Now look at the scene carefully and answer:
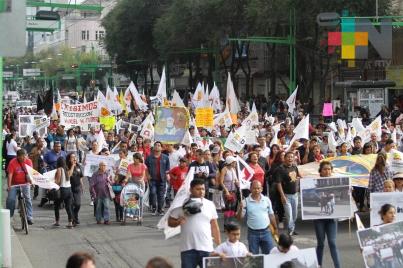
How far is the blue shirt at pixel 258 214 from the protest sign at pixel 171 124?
37.4 feet

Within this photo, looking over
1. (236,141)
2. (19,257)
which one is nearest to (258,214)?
(19,257)

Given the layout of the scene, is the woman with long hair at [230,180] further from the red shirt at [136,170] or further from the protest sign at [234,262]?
the protest sign at [234,262]

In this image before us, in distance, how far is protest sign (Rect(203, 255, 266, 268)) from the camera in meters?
8.11

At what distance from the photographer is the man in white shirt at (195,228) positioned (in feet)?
28.6

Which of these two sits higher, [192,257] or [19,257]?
[192,257]

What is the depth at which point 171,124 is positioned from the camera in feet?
72.0

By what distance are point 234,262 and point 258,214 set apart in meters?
2.09

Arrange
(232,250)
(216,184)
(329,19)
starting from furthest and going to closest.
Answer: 1. (329,19)
2. (216,184)
3. (232,250)

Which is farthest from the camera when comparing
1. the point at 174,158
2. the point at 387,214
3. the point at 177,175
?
the point at 174,158

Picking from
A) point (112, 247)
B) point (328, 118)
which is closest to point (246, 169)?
point (112, 247)

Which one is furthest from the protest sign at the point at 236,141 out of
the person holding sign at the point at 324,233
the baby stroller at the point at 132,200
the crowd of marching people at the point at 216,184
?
the person holding sign at the point at 324,233

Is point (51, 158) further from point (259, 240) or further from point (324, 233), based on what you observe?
point (259, 240)

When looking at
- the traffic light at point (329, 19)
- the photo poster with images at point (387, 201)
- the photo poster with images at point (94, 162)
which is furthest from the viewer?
the traffic light at point (329, 19)

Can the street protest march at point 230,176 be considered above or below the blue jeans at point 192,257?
above
